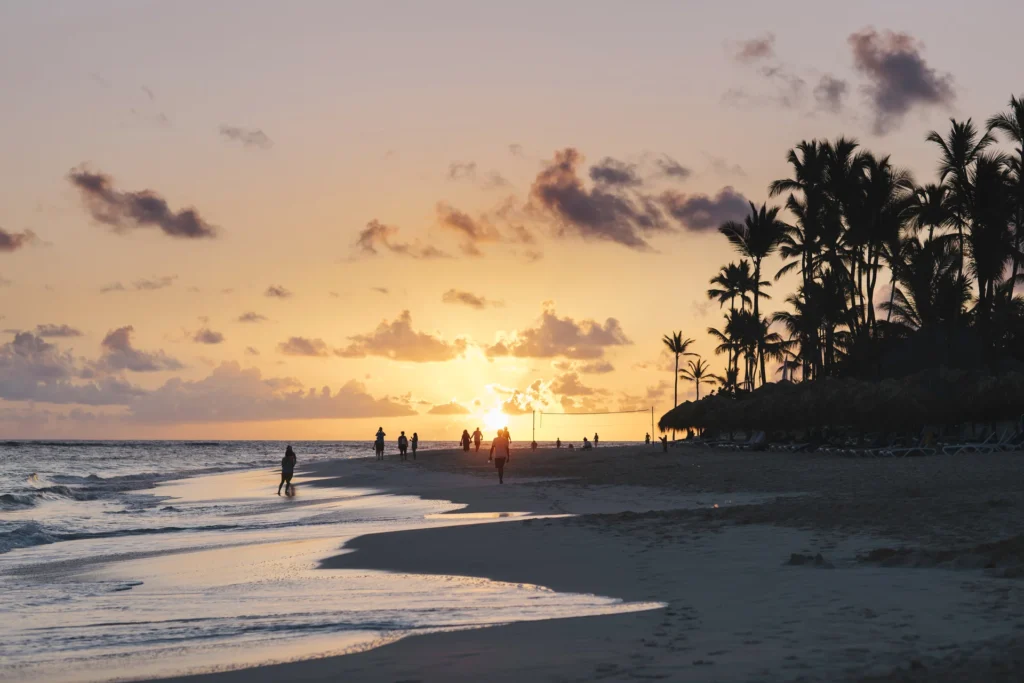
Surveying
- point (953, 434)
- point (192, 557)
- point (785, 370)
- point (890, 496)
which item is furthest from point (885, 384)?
point (785, 370)

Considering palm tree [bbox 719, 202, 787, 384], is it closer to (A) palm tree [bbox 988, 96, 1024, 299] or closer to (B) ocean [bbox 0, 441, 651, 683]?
(A) palm tree [bbox 988, 96, 1024, 299]

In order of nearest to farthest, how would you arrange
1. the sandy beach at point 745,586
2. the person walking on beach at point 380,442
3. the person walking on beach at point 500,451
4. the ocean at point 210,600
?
the sandy beach at point 745,586 < the ocean at point 210,600 < the person walking on beach at point 500,451 < the person walking on beach at point 380,442

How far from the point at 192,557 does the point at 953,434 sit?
4098 cm

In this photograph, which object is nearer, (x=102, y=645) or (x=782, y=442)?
(x=102, y=645)

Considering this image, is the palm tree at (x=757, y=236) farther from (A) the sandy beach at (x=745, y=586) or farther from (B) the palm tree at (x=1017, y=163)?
(A) the sandy beach at (x=745, y=586)

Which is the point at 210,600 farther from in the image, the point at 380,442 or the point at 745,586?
the point at 380,442

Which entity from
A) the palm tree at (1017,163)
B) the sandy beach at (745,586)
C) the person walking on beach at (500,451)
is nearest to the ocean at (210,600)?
the sandy beach at (745,586)

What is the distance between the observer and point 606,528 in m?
14.4

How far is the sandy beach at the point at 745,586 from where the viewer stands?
19.5ft

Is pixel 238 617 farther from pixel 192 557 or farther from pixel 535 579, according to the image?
pixel 192 557

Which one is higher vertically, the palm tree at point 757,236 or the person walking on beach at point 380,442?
the palm tree at point 757,236

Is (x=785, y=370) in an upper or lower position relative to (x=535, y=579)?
upper

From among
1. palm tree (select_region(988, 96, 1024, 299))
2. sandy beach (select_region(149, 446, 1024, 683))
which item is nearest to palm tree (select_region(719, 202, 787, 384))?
palm tree (select_region(988, 96, 1024, 299))

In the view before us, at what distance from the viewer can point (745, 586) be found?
8.84 meters
